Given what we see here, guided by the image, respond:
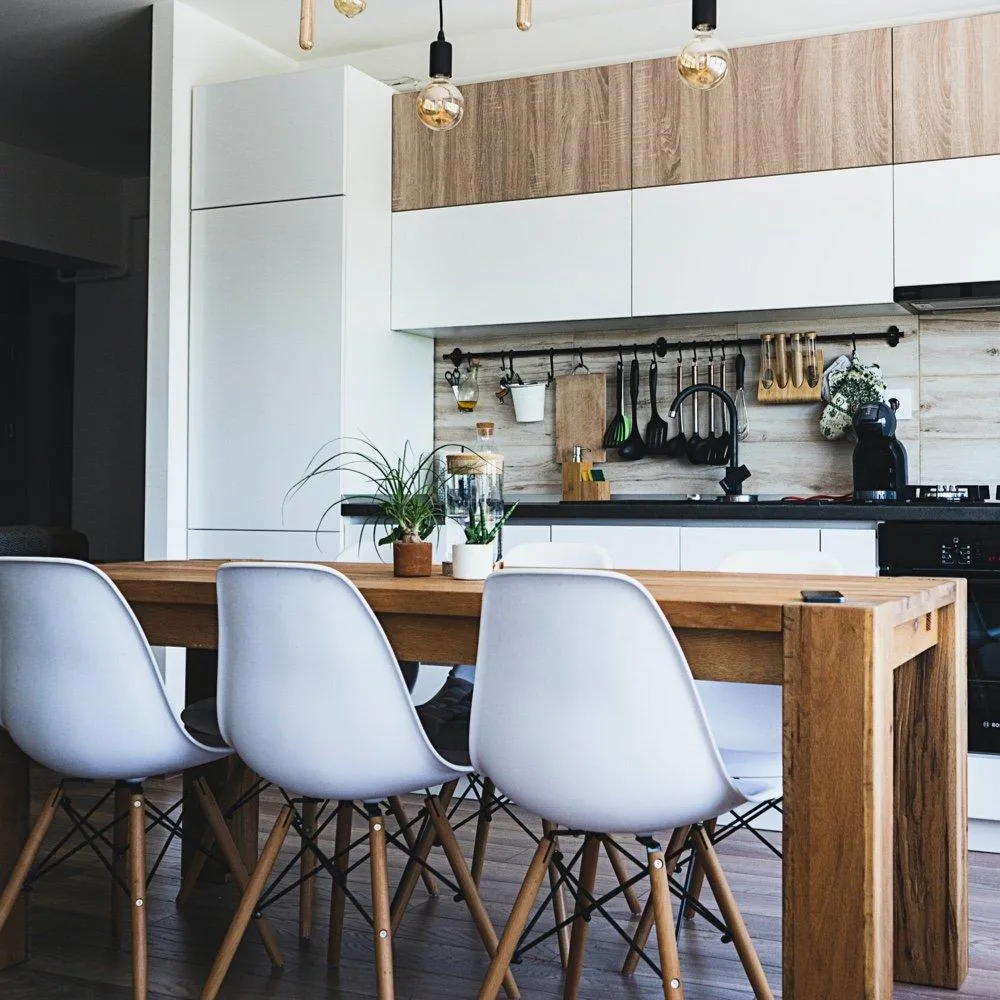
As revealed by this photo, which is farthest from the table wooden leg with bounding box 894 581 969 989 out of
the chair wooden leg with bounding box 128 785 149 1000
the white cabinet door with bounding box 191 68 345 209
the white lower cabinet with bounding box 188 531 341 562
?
the white cabinet door with bounding box 191 68 345 209

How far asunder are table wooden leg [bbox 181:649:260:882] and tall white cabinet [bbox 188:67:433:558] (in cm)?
117

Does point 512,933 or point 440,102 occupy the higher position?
point 440,102

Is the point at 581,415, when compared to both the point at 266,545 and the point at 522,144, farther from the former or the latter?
the point at 266,545

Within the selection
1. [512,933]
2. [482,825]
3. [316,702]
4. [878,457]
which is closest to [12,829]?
[316,702]

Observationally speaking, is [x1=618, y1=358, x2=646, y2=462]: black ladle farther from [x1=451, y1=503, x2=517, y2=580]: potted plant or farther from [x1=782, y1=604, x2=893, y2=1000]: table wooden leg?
[x1=782, y1=604, x2=893, y2=1000]: table wooden leg

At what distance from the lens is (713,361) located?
4.46 metres

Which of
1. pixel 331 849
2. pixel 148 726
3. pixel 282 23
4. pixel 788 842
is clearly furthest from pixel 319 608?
pixel 282 23

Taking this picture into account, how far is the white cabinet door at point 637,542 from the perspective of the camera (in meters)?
3.78

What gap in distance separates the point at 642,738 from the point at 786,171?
262 cm

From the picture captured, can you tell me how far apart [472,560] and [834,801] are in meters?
0.94

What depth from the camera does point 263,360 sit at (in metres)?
4.38

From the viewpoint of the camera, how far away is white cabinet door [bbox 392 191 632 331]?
419 cm

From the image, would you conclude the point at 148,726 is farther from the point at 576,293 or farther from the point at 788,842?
the point at 576,293

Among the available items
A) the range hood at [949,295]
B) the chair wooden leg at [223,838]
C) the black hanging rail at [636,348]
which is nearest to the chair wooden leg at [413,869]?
the chair wooden leg at [223,838]
